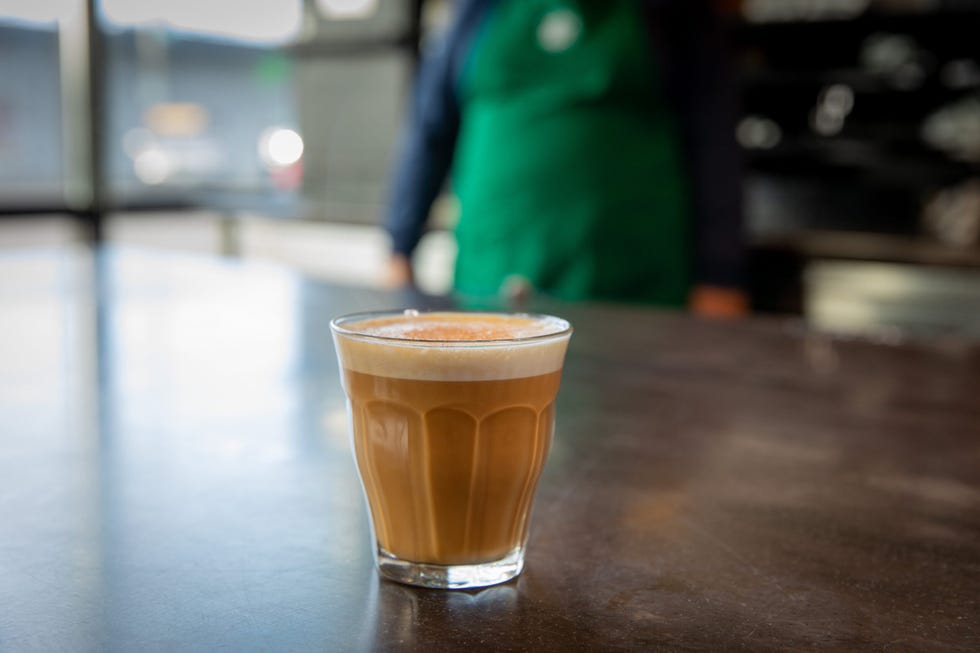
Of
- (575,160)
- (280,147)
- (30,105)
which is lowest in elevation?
(575,160)

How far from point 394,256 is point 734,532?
66.2 inches

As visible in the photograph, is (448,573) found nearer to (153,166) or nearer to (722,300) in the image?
(722,300)

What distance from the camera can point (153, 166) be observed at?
6.19 m

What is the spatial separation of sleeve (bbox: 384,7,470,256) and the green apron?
108 mm

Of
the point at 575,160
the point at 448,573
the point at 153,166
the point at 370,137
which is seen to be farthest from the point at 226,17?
the point at 448,573

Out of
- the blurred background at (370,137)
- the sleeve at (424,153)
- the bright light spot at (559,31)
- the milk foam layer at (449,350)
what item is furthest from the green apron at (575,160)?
the blurred background at (370,137)

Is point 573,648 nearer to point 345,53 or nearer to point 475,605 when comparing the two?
point 475,605

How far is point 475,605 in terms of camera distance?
481mm

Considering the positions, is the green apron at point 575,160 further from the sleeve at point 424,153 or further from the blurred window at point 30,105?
the blurred window at point 30,105

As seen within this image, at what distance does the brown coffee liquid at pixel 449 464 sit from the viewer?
0.51m

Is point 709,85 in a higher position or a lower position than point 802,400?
higher

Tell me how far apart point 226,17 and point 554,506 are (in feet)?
17.0

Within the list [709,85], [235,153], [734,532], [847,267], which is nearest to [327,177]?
[235,153]

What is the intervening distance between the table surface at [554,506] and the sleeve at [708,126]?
0.78 meters
